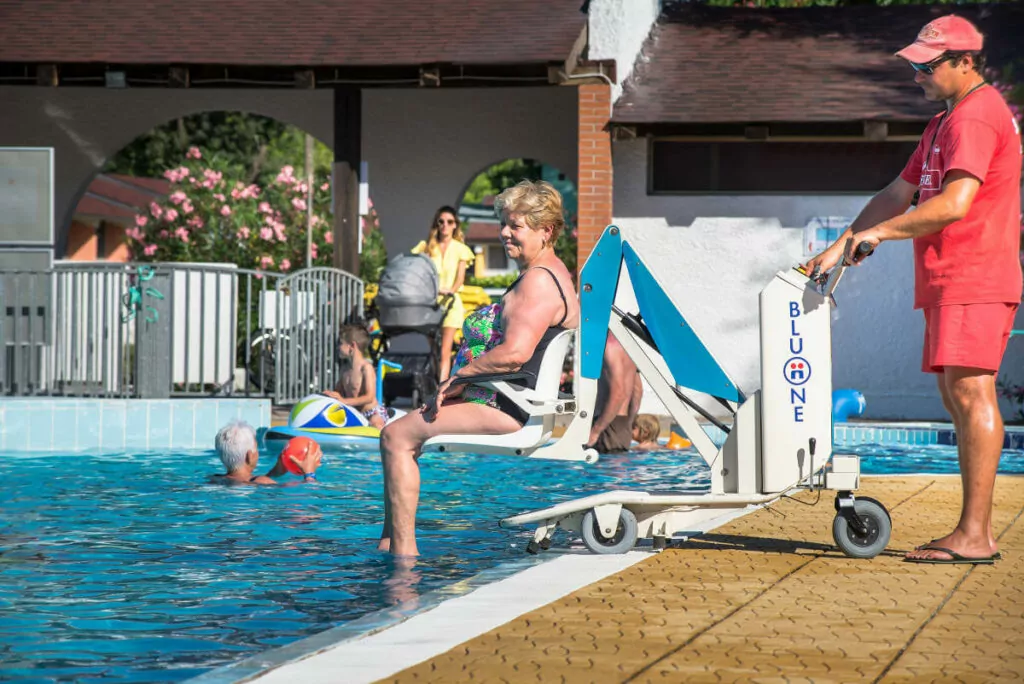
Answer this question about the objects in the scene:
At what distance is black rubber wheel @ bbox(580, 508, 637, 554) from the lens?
20.2 ft

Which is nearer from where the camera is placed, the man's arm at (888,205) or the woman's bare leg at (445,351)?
the man's arm at (888,205)

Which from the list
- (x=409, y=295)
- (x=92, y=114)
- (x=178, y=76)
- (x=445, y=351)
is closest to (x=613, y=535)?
(x=409, y=295)

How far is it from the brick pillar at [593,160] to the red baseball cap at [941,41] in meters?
9.49

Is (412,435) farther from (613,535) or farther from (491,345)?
(613,535)

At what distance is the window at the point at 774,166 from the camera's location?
52.5ft

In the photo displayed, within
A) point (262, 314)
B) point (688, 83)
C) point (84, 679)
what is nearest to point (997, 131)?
point (84, 679)

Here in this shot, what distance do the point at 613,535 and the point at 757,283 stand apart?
9.99 metres

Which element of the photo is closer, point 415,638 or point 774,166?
point 415,638

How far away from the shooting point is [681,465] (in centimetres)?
1157

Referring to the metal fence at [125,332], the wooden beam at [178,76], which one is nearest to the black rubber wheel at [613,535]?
the metal fence at [125,332]

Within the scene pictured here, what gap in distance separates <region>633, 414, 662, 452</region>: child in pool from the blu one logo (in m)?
6.50

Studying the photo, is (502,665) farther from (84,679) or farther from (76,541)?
(76,541)

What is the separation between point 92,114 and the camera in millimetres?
20688

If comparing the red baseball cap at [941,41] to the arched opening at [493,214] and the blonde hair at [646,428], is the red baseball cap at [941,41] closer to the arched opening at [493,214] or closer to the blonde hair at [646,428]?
the blonde hair at [646,428]
